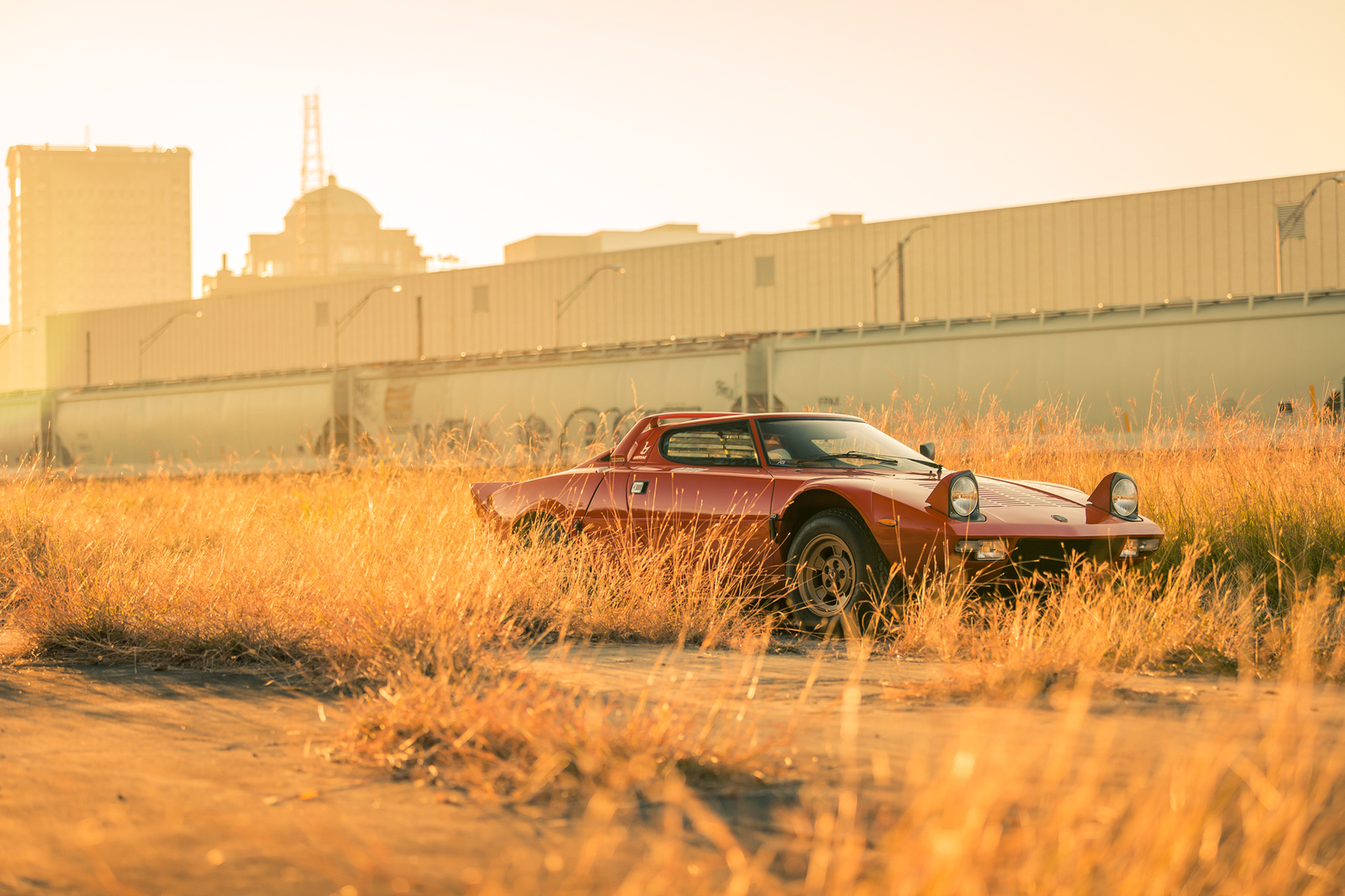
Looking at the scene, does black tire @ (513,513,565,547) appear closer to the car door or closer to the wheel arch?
the car door

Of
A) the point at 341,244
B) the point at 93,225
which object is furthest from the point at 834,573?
the point at 93,225

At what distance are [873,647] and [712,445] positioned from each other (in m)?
1.93

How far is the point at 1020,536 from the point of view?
5938mm

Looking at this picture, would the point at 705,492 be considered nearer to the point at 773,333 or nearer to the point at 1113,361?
the point at 1113,361

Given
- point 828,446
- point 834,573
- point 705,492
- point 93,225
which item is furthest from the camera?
point 93,225

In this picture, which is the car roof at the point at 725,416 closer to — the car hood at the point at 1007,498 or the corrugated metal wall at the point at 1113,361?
the car hood at the point at 1007,498

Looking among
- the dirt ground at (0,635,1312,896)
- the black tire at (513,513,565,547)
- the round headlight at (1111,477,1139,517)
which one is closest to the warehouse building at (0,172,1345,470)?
the round headlight at (1111,477,1139,517)

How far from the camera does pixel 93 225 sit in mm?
188000

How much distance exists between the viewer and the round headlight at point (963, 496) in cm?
599

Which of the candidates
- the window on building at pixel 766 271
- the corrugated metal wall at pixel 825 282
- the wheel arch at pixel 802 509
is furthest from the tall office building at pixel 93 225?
the wheel arch at pixel 802 509

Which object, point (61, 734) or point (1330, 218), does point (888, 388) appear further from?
point (1330, 218)

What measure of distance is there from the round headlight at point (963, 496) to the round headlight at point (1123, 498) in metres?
0.98

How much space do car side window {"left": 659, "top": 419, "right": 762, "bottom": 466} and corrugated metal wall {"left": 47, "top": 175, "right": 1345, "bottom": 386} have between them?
27.2 m

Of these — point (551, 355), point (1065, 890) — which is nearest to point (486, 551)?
point (1065, 890)
